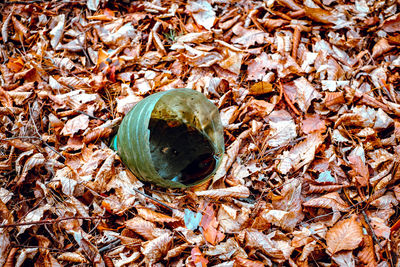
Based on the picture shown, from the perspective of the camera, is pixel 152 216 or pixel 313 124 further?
pixel 313 124

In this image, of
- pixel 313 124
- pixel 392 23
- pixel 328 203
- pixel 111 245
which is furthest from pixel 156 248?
pixel 392 23

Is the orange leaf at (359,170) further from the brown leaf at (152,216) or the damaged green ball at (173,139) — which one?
the brown leaf at (152,216)

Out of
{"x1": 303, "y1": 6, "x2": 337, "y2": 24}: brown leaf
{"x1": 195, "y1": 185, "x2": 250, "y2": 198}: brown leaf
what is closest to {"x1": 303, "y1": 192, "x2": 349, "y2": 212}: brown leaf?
{"x1": 195, "y1": 185, "x2": 250, "y2": 198}: brown leaf

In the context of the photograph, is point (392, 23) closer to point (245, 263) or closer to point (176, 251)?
point (245, 263)

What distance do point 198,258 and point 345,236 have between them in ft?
2.79

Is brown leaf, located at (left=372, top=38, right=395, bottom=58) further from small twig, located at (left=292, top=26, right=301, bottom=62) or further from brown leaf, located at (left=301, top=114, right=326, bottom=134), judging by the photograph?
brown leaf, located at (left=301, top=114, right=326, bottom=134)

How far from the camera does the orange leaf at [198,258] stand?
1688 millimetres

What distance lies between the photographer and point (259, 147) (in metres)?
2.17

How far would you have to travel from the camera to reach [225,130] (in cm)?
225

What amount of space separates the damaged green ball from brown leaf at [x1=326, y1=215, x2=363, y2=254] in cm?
81

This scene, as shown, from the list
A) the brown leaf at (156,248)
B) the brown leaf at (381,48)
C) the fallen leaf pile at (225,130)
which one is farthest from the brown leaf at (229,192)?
the brown leaf at (381,48)

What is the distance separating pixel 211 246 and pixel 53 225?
100cm

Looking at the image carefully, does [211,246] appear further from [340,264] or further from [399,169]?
[399,169]

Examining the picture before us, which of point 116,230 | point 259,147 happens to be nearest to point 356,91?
point 259,147
